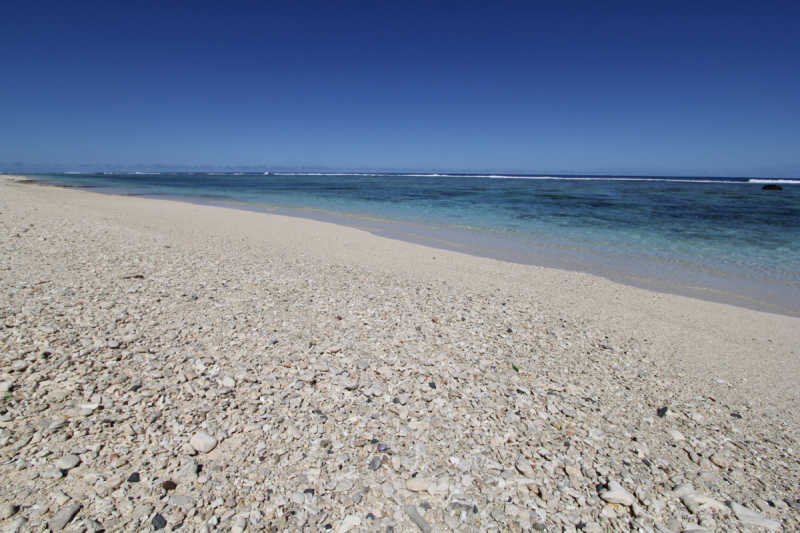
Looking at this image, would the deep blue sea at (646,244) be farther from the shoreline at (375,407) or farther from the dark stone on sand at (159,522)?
the dark stone on sand at (159,522)

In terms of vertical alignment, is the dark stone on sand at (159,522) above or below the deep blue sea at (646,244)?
above

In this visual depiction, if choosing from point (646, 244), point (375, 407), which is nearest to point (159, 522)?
Answer: point (375, 407)

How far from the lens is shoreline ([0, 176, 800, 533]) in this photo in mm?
2199

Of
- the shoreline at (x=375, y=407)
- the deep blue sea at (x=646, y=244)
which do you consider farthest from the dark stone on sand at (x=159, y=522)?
the deep blue sea at (x=646, y=244)

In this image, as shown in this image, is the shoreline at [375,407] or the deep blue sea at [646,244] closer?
the shoreline at [375,407]

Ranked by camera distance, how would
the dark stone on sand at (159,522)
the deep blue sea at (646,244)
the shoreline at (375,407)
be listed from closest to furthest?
the dark stone on sand at (159,522) < the shoreline at (375,407) < the deep blue sea at (646,244)

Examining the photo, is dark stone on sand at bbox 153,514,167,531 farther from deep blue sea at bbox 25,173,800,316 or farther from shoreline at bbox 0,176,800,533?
deep blue sea at bbox 25,173,800,316

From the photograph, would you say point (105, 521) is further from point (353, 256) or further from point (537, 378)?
point (353, 256)

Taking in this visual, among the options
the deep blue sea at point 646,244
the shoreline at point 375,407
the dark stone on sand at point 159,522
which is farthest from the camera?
the deep blue sea at point 646,244

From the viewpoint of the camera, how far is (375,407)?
3.03 meters

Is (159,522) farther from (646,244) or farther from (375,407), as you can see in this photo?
(646,244)

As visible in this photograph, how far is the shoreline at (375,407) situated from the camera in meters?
2.20

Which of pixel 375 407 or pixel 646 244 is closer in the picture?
pixel 375 407

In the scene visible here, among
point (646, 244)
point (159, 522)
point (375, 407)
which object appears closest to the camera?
point (159, 522)
